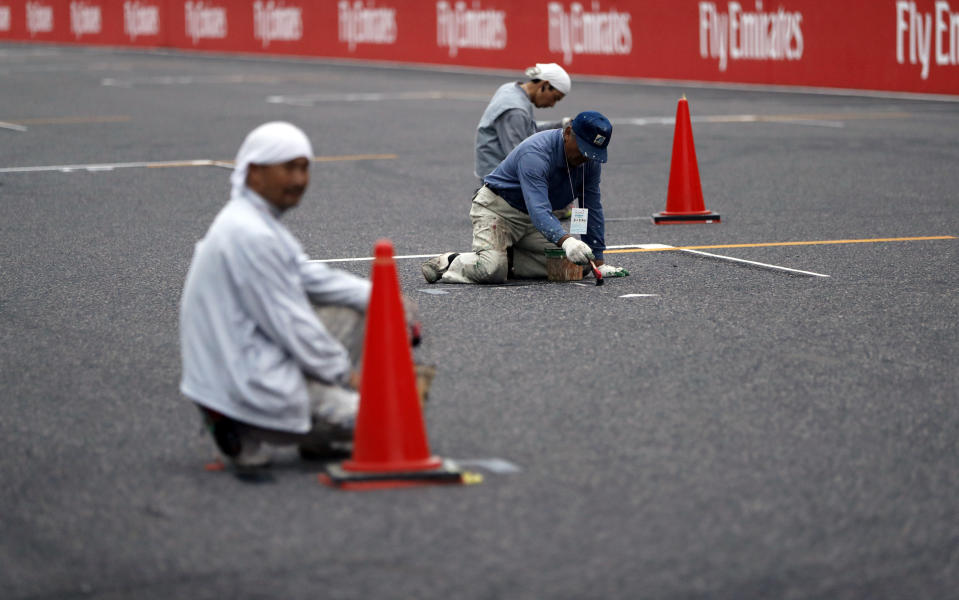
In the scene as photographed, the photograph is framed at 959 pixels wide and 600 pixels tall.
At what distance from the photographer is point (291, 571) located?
440 centimetres

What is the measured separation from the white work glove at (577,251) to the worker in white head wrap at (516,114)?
1.97 meters

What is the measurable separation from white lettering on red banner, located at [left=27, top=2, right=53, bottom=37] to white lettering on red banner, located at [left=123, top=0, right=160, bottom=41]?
4791mm

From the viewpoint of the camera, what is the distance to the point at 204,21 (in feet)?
141

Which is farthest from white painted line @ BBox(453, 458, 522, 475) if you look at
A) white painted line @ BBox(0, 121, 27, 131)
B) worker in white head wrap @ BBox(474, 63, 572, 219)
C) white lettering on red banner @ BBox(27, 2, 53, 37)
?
white lettering on red banner @ BBox(27, 2, 53, 37)

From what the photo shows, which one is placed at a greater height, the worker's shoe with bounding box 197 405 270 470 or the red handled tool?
the red handled tool

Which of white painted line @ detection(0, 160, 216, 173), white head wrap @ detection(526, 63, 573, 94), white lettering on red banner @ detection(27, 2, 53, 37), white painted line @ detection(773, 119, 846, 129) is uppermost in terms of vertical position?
white lettering on red banner @ detection(27, 2, 53, 37)

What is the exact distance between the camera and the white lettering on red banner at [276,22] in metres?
38.9

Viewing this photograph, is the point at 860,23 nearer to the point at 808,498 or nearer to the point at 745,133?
the point at 745,133

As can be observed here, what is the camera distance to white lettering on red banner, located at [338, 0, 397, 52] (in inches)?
1396

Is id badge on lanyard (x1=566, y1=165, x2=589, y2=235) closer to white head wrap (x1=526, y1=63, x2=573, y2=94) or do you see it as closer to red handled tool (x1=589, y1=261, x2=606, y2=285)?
red handled tool (x1=589, y1=261, x2=606, y2=285)

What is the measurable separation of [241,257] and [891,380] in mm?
A: 3005

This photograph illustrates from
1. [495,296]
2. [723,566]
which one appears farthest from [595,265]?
[723,566]

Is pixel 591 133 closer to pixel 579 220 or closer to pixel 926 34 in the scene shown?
pixel 579 220

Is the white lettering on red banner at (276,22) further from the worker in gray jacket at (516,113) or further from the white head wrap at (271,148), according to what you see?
the white head wrap at (271,148)
